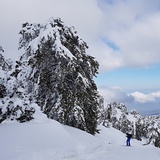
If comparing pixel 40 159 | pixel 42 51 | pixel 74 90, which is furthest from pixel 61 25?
pixel 40 159

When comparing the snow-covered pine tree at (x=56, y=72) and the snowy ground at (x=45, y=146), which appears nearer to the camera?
the snowy ground at (x=45, y=146)

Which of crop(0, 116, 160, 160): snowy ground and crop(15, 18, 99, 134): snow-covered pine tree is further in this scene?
crop(15, 18, 99, 134): snow-covered pine tree

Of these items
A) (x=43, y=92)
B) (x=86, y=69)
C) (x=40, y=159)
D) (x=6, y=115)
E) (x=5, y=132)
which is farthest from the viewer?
(x=86, y=69)

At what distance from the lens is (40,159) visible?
10344mm

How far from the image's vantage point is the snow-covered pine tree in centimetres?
1766

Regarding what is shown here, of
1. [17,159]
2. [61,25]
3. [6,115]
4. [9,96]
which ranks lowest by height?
[17,159]

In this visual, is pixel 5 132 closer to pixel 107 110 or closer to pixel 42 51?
pixel 42 51

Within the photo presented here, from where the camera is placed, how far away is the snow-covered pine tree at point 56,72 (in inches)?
695

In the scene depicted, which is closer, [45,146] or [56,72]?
[45,146]

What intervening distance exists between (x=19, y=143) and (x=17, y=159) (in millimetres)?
1167

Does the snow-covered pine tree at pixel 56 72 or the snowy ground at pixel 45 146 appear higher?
the snow-covered pine tree at pixel 56 72

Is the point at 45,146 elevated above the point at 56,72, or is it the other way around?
the point at 56,72

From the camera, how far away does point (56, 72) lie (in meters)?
18.2

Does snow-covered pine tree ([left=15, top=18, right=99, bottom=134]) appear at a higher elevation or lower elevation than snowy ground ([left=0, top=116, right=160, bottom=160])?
higher
